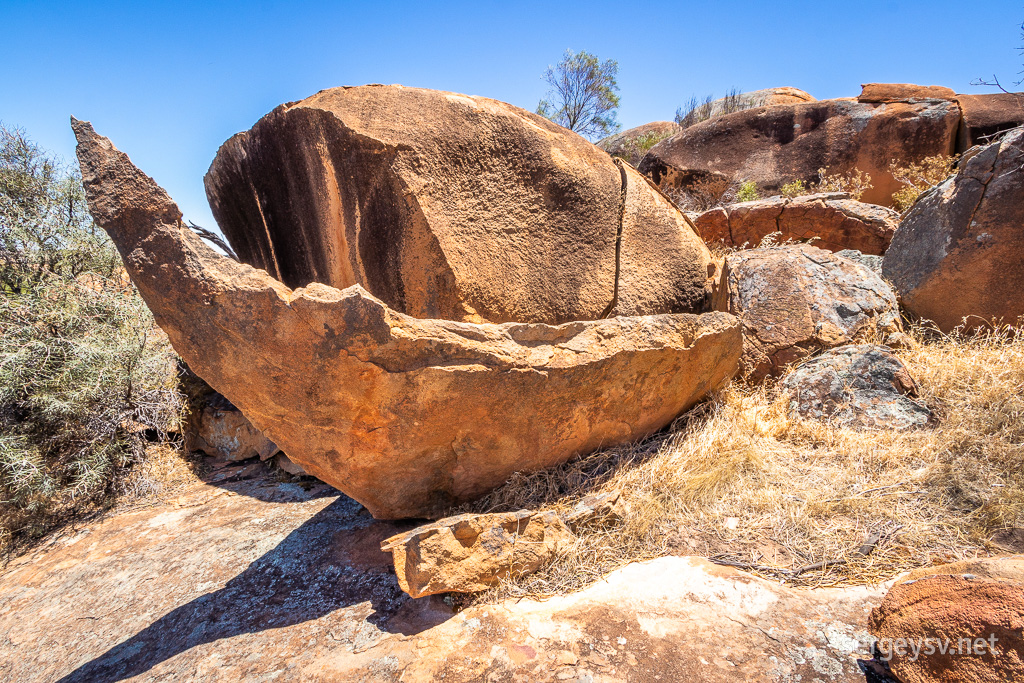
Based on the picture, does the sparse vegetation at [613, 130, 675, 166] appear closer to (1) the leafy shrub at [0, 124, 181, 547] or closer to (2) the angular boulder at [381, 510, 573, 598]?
(1) the leafy shrub at [0, 124, 181, 547]

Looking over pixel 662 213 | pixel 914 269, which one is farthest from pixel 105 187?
pixel 914 269

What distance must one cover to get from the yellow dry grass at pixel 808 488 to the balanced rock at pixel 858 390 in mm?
92

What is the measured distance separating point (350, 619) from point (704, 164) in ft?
25.3

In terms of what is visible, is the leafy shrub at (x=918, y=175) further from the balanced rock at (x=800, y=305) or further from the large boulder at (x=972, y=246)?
the balanced rock at (x=800, y=305)

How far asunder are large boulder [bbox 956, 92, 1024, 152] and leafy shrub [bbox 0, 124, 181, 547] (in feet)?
32.4

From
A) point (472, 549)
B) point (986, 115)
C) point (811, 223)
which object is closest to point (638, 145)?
point (986, 115)

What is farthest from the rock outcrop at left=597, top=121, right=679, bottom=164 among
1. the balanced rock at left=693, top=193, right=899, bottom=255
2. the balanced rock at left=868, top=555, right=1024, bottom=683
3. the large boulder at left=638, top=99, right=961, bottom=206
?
the balanced rock at left=868, top=555, right=1024, bottom=683

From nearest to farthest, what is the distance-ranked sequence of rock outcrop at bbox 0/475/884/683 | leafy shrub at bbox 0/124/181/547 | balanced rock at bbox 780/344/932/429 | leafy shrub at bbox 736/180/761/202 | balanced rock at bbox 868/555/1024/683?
balanced rock at bbox 868/555/1024/683, rock outcrop at bbox 0/475/884/683, balanced rock at bbox 780/344/932/429, leafy shrub at bbox 0/124/181/547, leafy shrub at bbox 736/180/761/202

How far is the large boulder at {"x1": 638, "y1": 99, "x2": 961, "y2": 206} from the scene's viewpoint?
6.98 meters

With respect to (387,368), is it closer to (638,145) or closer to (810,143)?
(810,143)

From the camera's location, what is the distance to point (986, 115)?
695 cm

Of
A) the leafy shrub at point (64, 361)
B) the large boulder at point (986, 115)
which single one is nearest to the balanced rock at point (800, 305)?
the leafy shrub at point (64, 361)

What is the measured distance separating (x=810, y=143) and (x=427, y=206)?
7.30 meters

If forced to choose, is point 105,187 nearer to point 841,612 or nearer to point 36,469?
point 841,612
